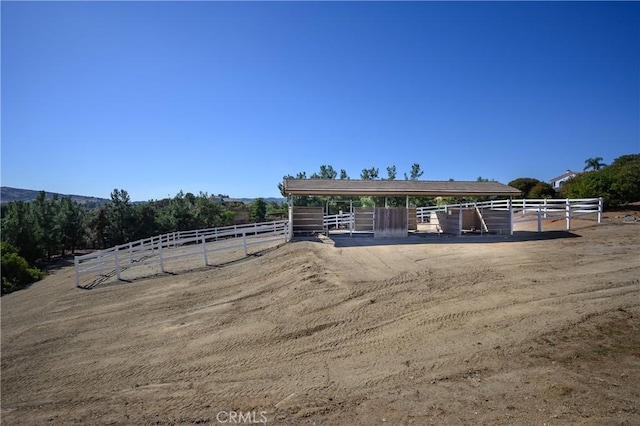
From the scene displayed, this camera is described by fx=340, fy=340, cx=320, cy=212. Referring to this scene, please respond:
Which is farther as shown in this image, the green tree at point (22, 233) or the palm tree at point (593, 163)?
the palm tree at point (593, 163)

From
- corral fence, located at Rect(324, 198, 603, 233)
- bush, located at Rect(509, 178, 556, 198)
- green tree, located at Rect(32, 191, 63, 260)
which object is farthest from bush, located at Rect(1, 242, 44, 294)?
bush, located at Rect(509, 178, 556, 198)

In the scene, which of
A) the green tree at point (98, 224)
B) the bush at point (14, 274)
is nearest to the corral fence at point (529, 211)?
the bush at point (14, 274)

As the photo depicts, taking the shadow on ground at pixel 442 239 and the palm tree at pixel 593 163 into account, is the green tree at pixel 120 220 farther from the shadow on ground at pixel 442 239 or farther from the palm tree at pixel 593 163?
the palm tree at pixel 593 163

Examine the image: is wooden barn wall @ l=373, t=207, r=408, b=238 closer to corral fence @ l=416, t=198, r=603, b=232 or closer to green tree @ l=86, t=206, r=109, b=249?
corral fence @ l=416, t=198, r=603, b=232

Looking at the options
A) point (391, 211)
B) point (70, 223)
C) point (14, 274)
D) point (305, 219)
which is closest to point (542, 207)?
point (391, 211)

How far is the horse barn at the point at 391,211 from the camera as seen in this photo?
1686 cm

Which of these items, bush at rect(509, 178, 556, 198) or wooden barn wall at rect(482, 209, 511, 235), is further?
bush at rect(509, 178, 556, 198)

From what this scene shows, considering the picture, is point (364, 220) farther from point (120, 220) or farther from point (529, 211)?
point (120, 220)

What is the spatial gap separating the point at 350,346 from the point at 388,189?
11458 mm

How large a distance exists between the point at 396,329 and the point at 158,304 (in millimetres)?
7343

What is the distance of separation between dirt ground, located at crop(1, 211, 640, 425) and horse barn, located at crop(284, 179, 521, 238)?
5.02 metres

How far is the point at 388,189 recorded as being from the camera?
17.1 m

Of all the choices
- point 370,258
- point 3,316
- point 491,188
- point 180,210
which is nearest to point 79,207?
point 180,210

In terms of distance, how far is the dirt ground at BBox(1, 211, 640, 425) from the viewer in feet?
15.9
